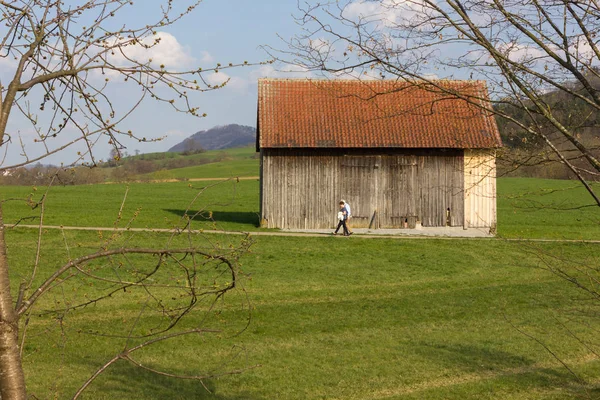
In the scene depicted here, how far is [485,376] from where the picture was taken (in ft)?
37.7

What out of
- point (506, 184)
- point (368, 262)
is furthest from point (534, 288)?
point (506, 184)

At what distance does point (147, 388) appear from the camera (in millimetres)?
10695

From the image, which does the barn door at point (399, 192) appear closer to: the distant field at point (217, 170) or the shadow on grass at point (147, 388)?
the shadow on grass at point (147, 388)

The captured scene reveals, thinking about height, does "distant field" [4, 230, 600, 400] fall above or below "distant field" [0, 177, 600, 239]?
below

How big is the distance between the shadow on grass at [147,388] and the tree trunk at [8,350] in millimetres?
6724

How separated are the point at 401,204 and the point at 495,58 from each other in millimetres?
26466

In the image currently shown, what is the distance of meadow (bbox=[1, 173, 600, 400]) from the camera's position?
10.5 meters

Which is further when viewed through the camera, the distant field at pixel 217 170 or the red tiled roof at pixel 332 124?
the distant field at pixel 217 170

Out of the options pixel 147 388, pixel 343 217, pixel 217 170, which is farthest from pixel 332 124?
pixel 217 170

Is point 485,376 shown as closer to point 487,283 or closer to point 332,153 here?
point 487,283

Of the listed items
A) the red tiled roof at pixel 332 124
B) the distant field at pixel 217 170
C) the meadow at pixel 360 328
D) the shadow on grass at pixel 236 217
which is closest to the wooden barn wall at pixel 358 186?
the red tiled roof at pixel 332 124

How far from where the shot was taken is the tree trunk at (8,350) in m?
3.56

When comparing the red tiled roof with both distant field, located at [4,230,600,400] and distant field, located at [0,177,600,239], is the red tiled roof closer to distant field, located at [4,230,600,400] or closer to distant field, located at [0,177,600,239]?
distant field, located at [0,177,600,239]

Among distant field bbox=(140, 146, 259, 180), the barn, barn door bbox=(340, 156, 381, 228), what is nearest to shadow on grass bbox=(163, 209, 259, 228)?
the barn
